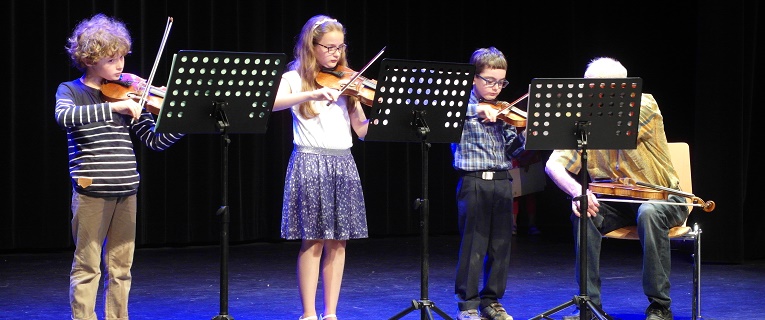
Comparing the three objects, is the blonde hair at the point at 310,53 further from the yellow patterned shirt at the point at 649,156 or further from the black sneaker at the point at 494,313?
the yellow patterned shirt at the point at 649,156

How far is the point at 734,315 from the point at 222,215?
2857 mm

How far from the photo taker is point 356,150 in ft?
28.8

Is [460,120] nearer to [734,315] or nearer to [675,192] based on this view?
[675,192]

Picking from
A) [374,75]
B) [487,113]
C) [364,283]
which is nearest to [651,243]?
[487,113]

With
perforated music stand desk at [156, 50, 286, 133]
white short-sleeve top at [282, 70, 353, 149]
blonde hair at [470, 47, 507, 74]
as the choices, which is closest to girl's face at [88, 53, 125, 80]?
perforated music stand desk at [156, 50, 286, 133]

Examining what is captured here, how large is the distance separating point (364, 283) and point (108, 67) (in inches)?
106

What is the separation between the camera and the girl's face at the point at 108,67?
376 centimetres

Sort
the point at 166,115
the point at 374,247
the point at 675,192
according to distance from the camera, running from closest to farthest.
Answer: the point at 166,115 → the point at 675,192 → the point at 374,247

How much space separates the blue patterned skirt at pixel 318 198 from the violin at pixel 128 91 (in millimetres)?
686

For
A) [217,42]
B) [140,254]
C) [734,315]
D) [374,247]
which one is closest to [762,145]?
[734,315]

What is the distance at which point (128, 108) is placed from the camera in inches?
141

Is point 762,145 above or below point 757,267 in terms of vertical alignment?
above

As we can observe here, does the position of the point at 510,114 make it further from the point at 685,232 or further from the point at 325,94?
the point at 685,232

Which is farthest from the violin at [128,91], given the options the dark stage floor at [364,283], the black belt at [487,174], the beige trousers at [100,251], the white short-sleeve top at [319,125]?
the black belt at [487,174]
